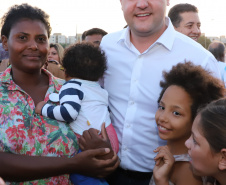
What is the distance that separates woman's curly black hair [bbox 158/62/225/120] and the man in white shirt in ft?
0.93

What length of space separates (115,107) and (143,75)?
0.38 metres

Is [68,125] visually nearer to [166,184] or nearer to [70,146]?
[70,146]

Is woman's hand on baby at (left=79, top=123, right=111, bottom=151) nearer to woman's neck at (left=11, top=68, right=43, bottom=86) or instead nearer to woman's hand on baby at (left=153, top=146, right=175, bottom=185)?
woman's hand on baby at (left=153, top=146, right=175, bottom=185)

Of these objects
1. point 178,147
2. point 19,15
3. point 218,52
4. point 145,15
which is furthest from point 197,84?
point 218,52

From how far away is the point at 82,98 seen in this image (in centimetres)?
243

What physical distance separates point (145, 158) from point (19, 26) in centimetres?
148

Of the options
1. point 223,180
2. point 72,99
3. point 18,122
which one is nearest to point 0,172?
point 18,122

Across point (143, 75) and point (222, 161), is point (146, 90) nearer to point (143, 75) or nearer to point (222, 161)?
point (143, 75)

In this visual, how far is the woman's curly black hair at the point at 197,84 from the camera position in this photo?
2.15m

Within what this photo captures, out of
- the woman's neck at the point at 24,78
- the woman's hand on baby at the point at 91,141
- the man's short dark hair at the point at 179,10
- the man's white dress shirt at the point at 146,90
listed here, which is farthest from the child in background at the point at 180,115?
the man's short dark hair at the point at 179,10

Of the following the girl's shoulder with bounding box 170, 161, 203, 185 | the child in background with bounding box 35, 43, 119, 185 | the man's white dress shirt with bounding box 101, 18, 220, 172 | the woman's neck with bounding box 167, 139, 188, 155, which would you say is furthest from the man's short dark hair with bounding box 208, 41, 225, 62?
the girl's shoulder with bounding box 170, 161, 203, 185

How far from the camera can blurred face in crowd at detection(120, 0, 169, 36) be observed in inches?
97.2

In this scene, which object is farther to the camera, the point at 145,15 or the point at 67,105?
the point at 145,15

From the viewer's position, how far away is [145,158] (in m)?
2.56
